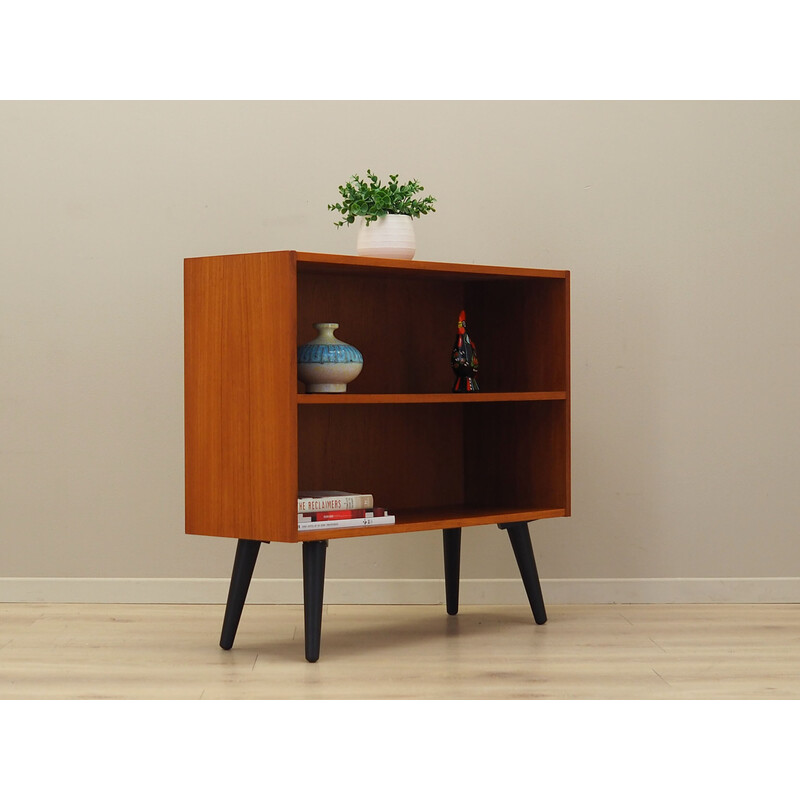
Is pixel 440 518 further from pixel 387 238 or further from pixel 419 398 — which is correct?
pixel 387 238

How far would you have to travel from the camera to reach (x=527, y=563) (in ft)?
11.1

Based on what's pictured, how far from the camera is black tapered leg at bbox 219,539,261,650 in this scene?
308 centimetres

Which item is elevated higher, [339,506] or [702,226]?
[702,226]

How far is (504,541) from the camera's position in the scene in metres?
3.77

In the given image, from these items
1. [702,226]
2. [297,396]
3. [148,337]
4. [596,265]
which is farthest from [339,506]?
[702,226]

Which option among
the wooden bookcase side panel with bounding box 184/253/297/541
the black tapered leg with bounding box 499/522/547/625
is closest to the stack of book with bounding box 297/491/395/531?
the wooden bookcase side panel with bounding box 184/253/297/541

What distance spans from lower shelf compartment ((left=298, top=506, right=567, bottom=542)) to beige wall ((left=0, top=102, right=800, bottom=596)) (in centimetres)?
33

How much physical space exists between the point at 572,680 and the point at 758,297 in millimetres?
1713

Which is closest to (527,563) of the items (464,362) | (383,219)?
(464,362)

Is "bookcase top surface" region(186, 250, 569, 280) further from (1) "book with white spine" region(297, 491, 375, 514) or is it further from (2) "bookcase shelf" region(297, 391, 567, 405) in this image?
(1) "book with white spine" region(297, 491, 375, 514)

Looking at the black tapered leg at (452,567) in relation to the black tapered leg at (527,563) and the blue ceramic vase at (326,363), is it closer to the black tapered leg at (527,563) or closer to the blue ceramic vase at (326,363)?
the black tapered leg at (527,563)

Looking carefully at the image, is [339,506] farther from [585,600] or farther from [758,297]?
[758,297]

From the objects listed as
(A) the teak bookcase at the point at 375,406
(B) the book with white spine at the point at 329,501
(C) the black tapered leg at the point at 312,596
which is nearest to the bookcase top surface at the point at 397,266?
(A) the teak bookcase at the point at 375,406

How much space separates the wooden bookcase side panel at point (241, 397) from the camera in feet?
9.27
